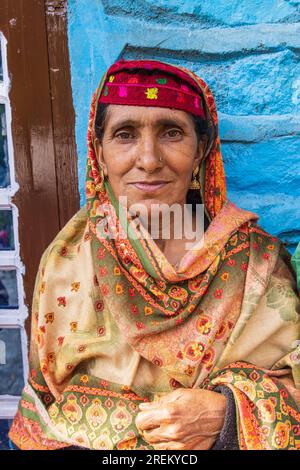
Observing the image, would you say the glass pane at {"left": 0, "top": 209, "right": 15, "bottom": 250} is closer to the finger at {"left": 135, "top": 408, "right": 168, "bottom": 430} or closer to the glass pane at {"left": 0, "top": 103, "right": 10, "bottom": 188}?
the glass pane at {"left": 0, "top": 103, "right": 10, "bottom": 188}

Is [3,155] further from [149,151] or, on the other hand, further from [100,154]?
[149,151]

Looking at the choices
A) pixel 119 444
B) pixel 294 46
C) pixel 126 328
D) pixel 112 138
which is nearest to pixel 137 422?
pixel 119 444

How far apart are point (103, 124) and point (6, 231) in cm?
90

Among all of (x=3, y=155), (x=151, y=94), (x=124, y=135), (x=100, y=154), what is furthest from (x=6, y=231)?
(x=151, y=94)

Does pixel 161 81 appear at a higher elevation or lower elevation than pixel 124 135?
higher

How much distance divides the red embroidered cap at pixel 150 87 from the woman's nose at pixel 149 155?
0.12 meters

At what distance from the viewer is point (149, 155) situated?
1813 mm

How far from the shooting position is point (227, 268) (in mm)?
1931

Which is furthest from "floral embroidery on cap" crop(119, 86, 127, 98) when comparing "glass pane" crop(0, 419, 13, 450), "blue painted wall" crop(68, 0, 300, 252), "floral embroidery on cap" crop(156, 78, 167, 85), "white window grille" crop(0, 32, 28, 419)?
"glass pane" crop(0, 419, 13, 450)

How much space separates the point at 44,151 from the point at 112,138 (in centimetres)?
63

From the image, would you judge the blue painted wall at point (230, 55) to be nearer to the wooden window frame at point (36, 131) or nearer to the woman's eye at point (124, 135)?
the wooden window frame at point (36, 131)

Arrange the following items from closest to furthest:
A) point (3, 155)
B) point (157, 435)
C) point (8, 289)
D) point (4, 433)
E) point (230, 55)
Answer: point (157, 435) < point (230, 55) < point (3, 155) < point (8, 289) < point (4, 433)

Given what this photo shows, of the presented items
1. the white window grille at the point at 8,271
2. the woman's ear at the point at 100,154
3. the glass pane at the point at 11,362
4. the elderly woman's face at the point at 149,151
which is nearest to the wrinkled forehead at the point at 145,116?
the elderly woman's face at the point at 149,151

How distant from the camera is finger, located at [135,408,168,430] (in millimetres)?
1769
